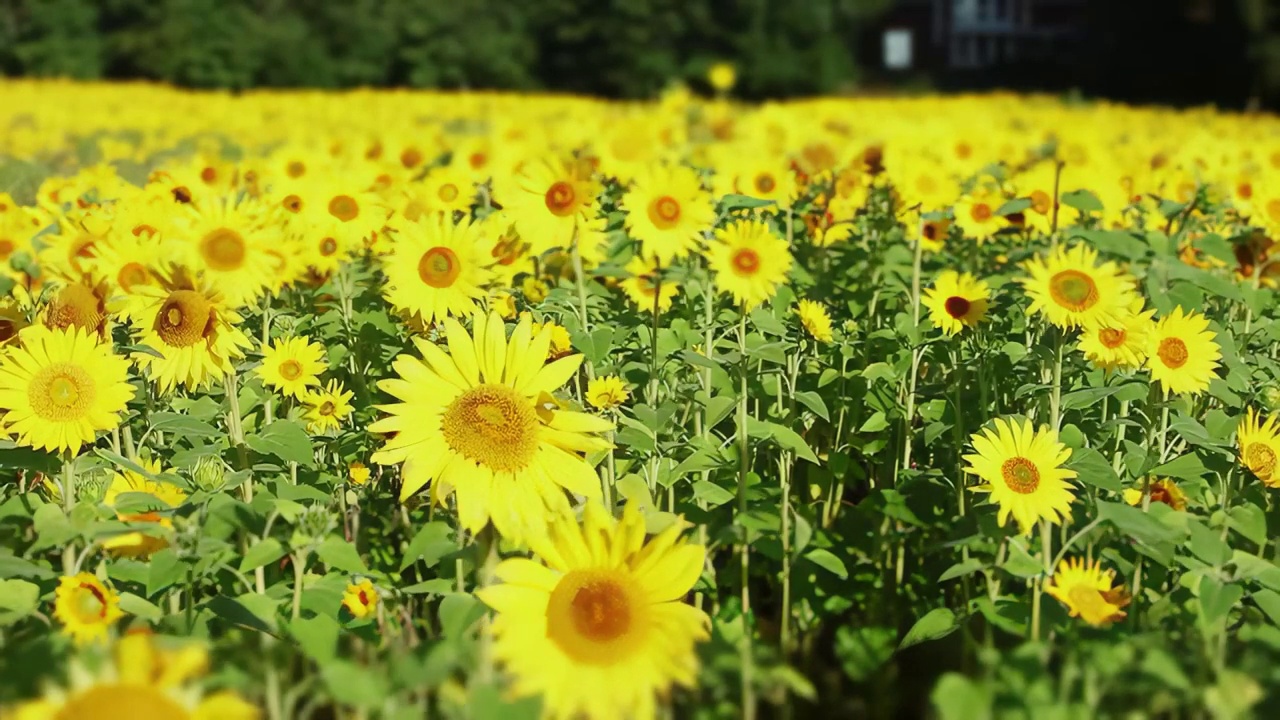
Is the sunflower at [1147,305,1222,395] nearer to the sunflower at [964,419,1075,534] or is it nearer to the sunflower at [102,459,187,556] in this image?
the sunflower at [964,419,1075,534]

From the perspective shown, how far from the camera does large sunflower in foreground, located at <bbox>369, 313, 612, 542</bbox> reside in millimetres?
1723

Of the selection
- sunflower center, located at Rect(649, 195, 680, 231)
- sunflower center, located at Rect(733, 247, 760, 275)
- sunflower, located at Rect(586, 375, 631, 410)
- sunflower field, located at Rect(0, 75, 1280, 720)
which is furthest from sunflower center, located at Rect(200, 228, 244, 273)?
sunflower center, located at Rect(733, 247, 760, 275)

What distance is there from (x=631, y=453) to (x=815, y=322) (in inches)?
27.3

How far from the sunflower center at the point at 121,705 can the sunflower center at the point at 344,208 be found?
7.71 feet

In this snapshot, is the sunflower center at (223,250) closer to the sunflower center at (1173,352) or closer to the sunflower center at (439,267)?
the sunflower center at (439,267)

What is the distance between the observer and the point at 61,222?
125 inches

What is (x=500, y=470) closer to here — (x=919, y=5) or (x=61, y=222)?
(x=61, y=222)

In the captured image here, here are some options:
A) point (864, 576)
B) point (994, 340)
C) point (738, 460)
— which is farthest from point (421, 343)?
point (994, 340)

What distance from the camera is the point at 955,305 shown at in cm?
273

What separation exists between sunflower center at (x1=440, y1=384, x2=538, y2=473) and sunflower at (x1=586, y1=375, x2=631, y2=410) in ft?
1.80

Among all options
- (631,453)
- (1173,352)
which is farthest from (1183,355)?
(631,453)

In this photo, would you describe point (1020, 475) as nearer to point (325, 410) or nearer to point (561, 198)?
point (561, 198)

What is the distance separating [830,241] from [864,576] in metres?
1.75

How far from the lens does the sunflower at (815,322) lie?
2.78 metres
